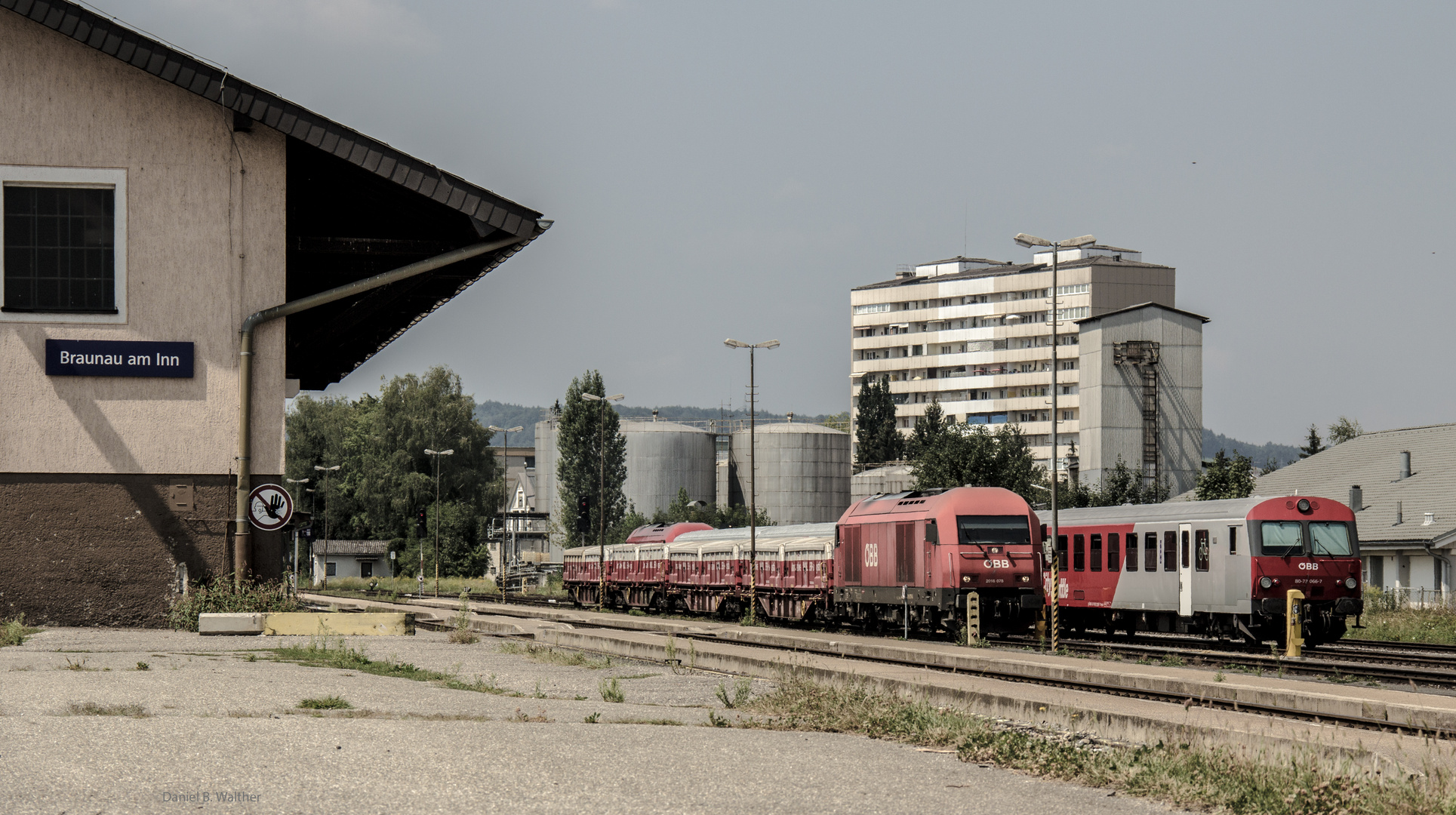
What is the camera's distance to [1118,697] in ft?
56.5

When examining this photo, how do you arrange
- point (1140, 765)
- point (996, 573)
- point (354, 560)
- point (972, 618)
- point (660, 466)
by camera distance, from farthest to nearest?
point (660, 466) < point (354, 560) < point (996, 573) < point (972, 618) < point (1140, 765)

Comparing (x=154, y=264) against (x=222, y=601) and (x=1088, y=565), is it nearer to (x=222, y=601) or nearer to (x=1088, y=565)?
(x=222, y=601)

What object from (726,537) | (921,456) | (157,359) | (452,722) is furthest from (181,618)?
(921,456)

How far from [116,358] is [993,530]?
1768cm

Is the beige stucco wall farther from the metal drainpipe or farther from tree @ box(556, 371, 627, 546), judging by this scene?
tree @ box(556, 371, 627, 546)

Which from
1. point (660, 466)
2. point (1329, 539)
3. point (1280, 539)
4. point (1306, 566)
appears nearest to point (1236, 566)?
point (1280, 539)

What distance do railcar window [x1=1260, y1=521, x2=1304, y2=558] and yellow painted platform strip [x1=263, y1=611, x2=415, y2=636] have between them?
16452mm

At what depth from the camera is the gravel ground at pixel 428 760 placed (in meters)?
8.53

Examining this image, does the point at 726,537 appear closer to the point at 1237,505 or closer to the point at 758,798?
the point at 1237,505

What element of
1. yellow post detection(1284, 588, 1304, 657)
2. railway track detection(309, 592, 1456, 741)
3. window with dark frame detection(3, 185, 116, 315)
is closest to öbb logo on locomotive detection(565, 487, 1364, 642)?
yellow post detection(1284, 588, 1304, 657)

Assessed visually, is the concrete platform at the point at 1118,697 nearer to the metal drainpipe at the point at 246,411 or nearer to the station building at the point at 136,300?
the metal drainpipe at the point at 246,411

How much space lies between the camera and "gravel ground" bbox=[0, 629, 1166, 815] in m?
8.53

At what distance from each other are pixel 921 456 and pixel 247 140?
1900 inches

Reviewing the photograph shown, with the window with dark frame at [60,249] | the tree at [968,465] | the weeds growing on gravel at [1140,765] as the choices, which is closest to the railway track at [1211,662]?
the weeds growing on gravel at [1140,765]
